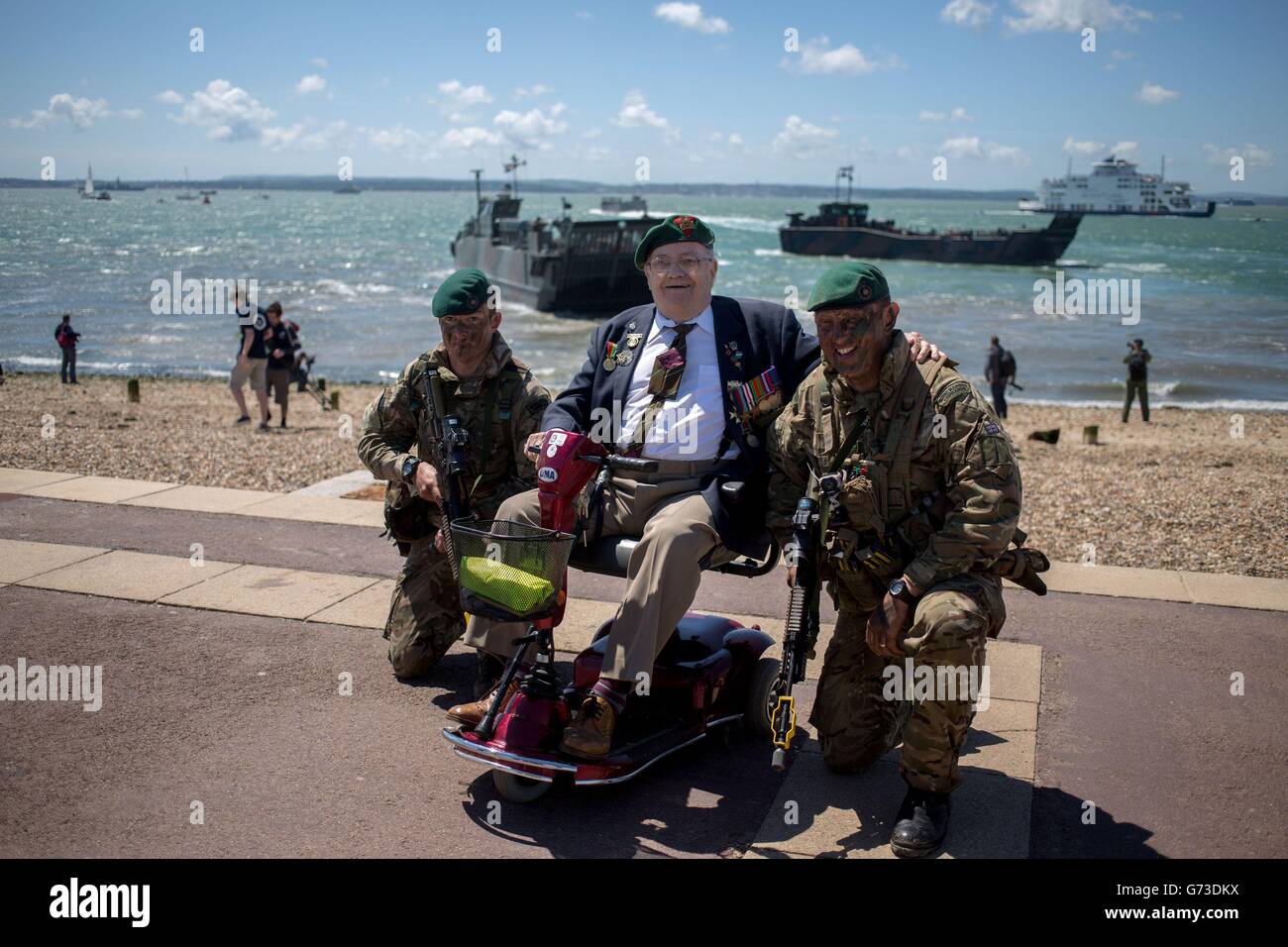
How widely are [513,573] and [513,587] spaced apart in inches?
2.0

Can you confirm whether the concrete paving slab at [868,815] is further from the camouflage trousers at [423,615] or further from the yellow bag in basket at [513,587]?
the camouflage trousers at [423,615]

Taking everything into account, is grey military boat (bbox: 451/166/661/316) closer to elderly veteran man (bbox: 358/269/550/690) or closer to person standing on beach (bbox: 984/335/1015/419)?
person standing on beach (bbox: 984/335/1015/419)

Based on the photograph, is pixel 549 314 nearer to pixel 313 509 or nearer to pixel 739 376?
pixel 313 509

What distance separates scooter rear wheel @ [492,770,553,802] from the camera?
3.94 metres

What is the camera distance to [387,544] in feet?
24.1

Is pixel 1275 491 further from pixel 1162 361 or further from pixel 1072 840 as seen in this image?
pixel 1162 361

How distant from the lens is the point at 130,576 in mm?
6504

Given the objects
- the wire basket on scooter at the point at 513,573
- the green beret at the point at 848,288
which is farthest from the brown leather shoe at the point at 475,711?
the green beret at the point at 848,288

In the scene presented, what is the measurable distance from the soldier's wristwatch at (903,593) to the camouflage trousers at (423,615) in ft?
7.16

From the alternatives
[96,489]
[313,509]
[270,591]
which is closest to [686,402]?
[270,591]

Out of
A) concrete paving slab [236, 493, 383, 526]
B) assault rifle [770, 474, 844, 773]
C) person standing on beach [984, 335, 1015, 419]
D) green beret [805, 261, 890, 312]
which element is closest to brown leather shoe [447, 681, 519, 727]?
assault rifle [770, 474, 844, 773]

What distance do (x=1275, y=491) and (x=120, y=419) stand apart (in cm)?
1450

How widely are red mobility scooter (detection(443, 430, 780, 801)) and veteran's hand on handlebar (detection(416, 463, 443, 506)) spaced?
0.27m
